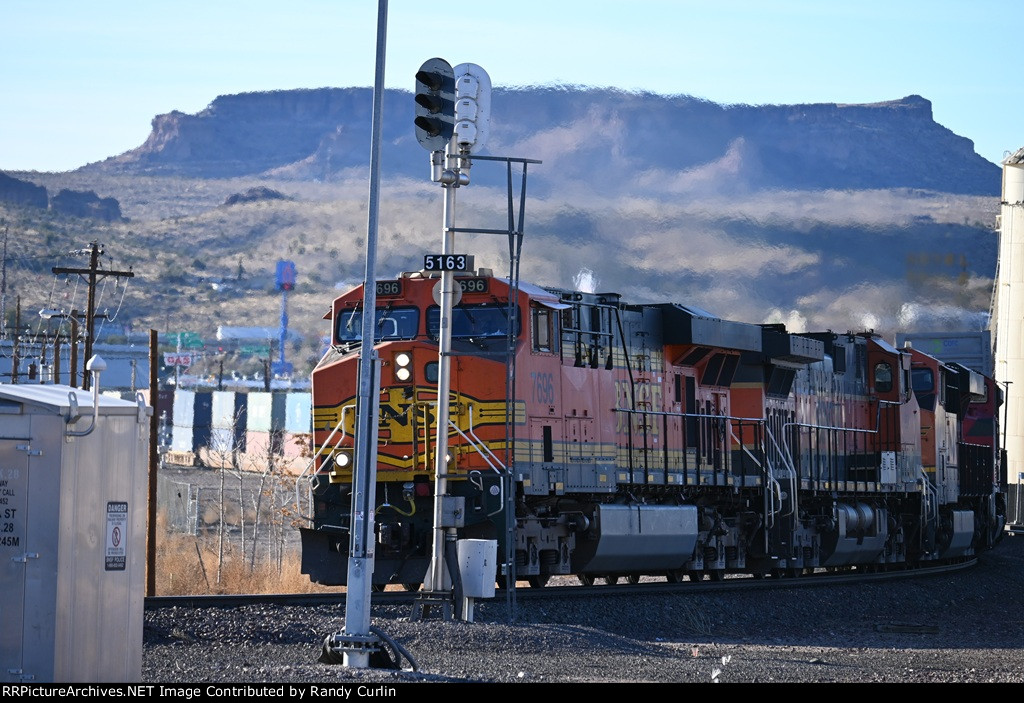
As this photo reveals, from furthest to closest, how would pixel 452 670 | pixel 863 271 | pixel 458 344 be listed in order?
pixel 863 271 < pixel 458 344 < pixel 452 670

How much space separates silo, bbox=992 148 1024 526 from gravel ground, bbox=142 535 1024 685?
99.5ft

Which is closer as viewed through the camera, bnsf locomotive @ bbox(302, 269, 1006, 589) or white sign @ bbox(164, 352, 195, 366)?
bnsf locomotive @ bbox(302, 269, 1006, 589)

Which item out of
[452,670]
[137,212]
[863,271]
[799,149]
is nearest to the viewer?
[452,670]

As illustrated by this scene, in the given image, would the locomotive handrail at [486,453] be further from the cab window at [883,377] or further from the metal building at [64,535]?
the cab window at [883,377]

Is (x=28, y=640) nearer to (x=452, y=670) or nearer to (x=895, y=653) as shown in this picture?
(x=452, y=670)

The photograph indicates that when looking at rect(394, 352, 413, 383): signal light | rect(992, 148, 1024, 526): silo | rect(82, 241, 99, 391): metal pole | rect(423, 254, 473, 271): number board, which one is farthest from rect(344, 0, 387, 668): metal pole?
rect(992, 148, 1024, 526): silo

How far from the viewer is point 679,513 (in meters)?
→ 20.2

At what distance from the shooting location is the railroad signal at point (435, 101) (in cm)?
1340

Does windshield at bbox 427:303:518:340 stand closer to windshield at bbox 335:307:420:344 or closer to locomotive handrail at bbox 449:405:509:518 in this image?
windshield at bbox 335:307:420:344

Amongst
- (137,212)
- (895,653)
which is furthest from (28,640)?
(137,212)

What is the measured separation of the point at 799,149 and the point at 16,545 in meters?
97.1

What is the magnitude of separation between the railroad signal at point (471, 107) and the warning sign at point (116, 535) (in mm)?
7016

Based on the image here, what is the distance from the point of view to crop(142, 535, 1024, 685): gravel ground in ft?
36.6

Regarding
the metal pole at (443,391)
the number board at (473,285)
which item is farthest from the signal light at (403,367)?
the metal pole at (443,391)
